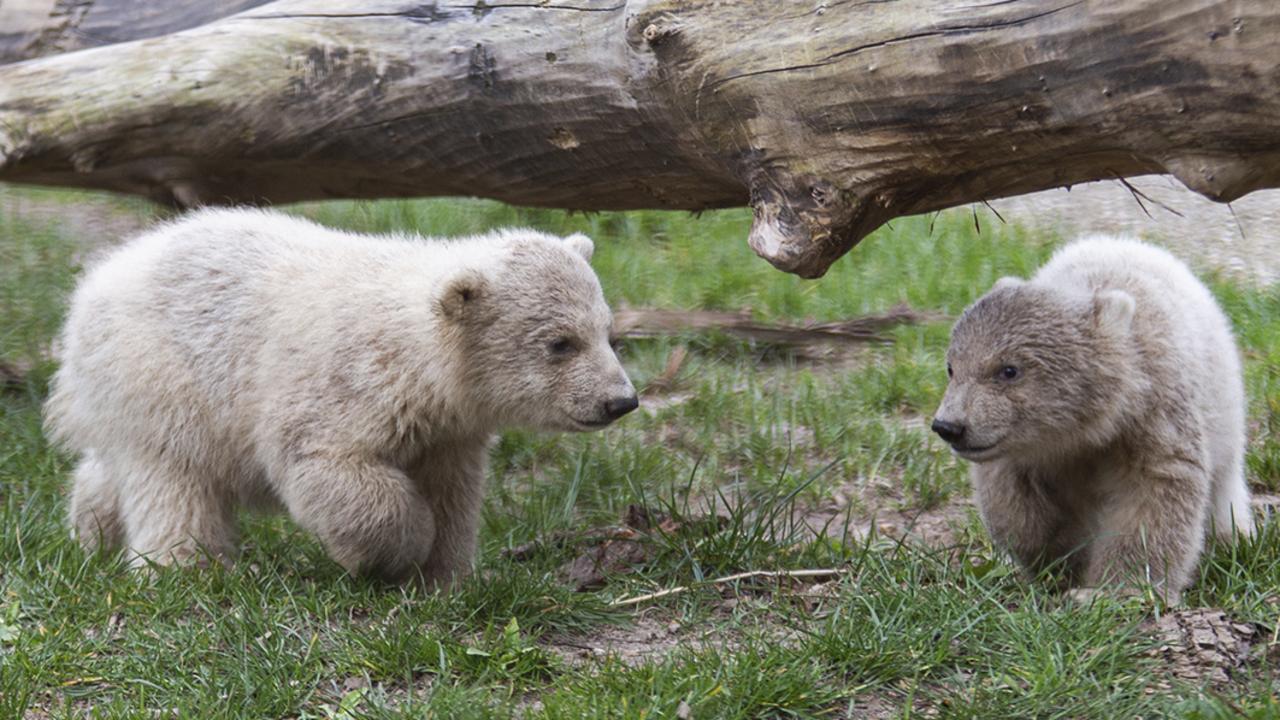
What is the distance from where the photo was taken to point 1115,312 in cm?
561

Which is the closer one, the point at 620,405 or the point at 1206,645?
the point at 1206,645

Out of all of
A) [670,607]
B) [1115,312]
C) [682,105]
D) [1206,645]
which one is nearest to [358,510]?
[670,607]

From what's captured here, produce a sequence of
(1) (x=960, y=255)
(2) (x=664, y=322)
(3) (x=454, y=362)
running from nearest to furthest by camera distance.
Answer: (3) (x=454, y=362) < (2) (x=664, y=322) < (1) (x=960, y=255)

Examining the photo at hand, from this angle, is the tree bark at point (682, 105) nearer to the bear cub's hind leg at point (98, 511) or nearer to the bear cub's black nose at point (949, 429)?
the bear cub's black nose at point (949, 429)

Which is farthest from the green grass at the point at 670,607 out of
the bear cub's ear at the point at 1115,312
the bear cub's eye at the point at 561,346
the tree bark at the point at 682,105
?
the tree bark at the point at 682,105

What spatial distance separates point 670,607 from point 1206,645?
196cm

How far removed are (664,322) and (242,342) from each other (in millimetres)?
3681

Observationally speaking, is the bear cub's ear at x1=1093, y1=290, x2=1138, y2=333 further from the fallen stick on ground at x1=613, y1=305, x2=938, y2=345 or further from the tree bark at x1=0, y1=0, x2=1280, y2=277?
the fallen stick on ground at x1=613, y1=305, x2=938, y2=345

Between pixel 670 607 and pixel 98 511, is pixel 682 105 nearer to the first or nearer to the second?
pixel 670 607

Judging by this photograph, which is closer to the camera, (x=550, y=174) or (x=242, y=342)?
(x=242, y=342)

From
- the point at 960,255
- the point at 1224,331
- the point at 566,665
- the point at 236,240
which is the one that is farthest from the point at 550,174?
the point at 960,255

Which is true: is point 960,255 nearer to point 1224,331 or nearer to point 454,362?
point 1224,331

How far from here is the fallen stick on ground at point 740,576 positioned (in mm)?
5766

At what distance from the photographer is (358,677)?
506cm
